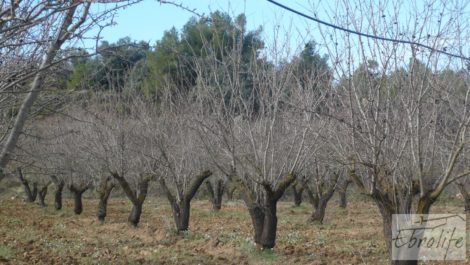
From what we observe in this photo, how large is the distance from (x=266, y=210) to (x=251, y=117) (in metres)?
2.28

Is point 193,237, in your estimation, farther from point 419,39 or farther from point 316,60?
point 419,39

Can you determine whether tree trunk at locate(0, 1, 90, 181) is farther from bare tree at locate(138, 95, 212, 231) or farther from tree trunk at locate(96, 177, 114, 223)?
tree trunk at locate(96, 177, 114, 223)

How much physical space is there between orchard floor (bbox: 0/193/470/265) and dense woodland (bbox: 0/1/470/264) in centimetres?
68

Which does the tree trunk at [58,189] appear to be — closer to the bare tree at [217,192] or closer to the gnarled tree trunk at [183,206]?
the bare tree at [217,192]

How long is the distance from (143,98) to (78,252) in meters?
8.94

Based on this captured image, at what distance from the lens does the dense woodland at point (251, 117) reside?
199 inches

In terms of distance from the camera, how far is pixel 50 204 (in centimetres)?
2642

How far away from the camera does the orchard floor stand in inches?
377

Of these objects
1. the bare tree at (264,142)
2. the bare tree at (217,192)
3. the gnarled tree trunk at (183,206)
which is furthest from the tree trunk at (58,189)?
the bare tree at (264,142)

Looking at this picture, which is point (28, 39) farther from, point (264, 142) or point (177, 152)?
point (177, 152)

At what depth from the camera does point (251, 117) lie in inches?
449

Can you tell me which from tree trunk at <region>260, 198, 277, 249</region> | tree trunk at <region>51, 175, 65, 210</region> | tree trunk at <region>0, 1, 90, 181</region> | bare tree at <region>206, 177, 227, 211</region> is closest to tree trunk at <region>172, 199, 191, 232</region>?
tree trunk at <region>260, 198, 277, 249</region>

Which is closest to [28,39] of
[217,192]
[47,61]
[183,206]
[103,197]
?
[47,61]

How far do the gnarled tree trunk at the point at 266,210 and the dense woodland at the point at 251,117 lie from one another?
0.9 inches
